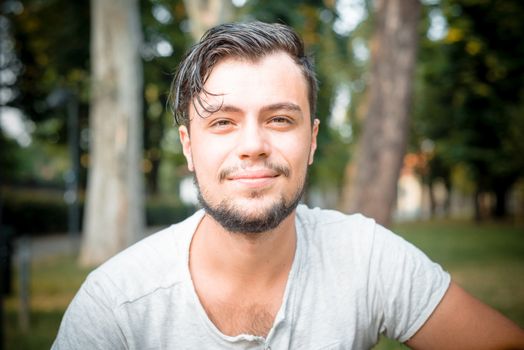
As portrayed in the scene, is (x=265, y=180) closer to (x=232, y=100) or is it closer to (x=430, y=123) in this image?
(x=232, y=100)

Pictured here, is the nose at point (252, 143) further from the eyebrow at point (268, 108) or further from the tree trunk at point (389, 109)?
the tree trunk at point (389, 109)

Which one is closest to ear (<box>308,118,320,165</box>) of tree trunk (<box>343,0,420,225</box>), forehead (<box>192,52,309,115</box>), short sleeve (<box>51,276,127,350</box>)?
forehead (<box>192,52,309,115</box>)

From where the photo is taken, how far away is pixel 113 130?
11445 mm

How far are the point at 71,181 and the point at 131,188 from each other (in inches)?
265

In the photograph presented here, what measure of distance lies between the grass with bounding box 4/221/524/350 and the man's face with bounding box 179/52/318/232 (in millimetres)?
1303

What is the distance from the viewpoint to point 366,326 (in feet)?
7.32

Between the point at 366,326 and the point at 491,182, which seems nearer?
the point at 366,326

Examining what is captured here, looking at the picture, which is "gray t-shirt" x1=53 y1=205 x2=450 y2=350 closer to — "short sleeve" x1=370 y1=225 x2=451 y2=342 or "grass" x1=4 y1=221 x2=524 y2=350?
"short sleeve" x1=370 y1=225 x2=451 y2=342

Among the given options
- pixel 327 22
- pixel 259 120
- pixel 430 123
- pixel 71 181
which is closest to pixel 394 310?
pixel 259 120

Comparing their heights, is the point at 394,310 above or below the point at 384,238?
below

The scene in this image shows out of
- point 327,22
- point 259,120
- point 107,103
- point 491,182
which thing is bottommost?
point 491,182

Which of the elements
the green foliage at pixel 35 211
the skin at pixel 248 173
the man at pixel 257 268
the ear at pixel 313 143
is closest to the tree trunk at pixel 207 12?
the ear at pixel 313 143

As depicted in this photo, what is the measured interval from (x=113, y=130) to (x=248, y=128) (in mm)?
9896

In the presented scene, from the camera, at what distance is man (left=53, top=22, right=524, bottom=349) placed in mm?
2086
